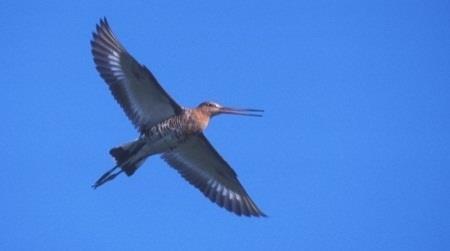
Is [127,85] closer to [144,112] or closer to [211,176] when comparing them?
[144,112]

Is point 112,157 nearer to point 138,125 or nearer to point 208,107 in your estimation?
point 138,125

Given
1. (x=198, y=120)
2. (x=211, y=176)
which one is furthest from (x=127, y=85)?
(x=211, y=176)

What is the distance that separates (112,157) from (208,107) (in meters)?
1.68

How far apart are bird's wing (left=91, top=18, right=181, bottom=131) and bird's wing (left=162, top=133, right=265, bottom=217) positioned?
0.83 m

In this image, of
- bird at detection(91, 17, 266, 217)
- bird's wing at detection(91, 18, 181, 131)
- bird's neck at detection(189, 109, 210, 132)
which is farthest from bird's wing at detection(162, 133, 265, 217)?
bird's wing at detection(91, 18, 181, 131)

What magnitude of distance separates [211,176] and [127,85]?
87.4 inches

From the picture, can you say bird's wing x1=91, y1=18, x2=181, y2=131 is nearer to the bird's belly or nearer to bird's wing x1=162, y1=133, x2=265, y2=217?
the bird's belly

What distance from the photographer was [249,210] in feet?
47.4

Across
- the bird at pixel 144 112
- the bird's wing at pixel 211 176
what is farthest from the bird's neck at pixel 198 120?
the bird's wing at pixel 211 176

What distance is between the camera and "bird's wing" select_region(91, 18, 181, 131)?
1358 centimetres

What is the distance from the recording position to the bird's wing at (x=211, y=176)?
14.4 m

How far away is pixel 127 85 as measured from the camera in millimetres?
13766

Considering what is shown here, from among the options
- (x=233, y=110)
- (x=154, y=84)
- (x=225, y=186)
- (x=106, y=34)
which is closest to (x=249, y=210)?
(x=225, y=186)

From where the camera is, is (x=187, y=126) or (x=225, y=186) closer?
(x=187, y=126)
